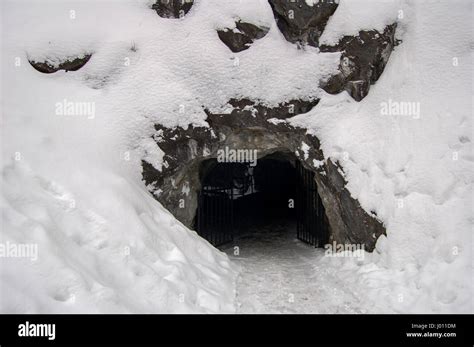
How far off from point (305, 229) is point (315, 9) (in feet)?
17.6

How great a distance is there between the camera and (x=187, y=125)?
24.1 feet

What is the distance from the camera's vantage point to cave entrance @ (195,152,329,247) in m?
9.43

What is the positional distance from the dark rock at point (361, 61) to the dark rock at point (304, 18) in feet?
2.05

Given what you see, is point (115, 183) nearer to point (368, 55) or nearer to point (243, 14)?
point (243, 14)

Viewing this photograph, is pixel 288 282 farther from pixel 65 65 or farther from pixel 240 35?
pixel 65 65

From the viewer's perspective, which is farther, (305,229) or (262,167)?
(262,167)

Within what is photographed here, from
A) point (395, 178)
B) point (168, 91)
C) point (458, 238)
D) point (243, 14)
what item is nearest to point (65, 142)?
point (168, 91)

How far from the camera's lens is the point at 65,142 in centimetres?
592

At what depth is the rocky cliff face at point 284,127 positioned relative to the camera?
7238 mm

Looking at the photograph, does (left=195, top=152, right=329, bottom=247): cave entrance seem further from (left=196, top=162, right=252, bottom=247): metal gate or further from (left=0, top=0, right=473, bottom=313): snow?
(left=0, top=0, right=473, bottom=313): snow

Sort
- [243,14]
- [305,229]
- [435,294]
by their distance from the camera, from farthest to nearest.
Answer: [305,229] < [243,14] < [435,294]

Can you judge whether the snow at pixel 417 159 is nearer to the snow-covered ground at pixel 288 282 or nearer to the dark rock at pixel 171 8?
the snow-covered ground at pixel 288 282

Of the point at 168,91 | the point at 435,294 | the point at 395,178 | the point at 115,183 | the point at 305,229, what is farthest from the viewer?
the point at 305,229

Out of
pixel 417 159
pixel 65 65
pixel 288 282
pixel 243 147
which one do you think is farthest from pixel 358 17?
pixel 65 65
